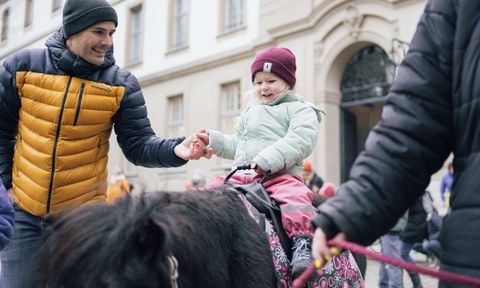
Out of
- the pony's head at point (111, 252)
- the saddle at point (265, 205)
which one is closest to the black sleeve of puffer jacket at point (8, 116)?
the saddle at point (265, 205)

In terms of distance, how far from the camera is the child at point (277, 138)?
114 inches

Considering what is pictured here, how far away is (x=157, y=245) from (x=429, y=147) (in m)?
0.86

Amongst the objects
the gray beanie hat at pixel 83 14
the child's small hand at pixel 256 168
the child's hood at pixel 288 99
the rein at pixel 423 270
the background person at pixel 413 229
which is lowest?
the background person at pixel 413 229

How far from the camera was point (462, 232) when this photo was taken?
155cm

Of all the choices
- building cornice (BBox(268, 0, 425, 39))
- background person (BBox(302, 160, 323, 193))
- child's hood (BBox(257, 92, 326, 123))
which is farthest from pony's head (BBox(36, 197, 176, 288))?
building cornice (BBox(268, 0, 425, 39))

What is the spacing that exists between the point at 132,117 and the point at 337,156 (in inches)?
468

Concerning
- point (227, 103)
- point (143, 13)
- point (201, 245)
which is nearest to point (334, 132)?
point (227, 103)

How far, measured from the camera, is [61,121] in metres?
3.00

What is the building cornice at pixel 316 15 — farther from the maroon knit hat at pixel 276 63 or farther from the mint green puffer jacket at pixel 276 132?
the mint green puffer jacket at pixel 276 132

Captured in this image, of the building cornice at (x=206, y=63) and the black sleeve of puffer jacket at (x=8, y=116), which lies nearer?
the black sleeve of puffer jacket at (x=8, y=116)

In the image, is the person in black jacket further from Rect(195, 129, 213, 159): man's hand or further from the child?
Rect(195, 129, 213, 159): man's hand

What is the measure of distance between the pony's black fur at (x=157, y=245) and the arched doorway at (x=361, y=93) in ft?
36.1

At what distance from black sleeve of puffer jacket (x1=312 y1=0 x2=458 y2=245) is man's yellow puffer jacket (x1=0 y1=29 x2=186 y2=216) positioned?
1638mm

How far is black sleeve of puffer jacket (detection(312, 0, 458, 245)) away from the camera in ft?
5.19
